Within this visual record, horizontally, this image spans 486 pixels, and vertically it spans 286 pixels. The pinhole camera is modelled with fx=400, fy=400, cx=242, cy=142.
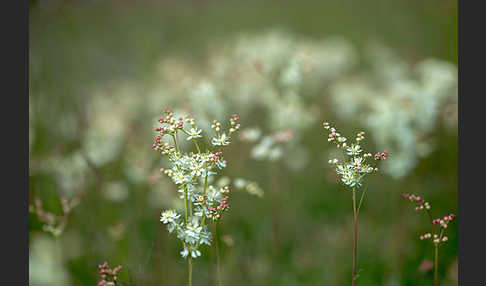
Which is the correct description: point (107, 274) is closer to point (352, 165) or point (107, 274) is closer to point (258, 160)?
point (352, 165)

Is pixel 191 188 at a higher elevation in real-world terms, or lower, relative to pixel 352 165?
lower

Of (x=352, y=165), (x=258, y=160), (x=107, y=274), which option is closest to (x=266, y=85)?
(x=258, y=160)

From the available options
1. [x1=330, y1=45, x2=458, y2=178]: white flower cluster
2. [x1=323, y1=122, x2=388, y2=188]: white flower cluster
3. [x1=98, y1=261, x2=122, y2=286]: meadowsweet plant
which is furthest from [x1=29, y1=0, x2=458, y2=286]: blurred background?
[x1=323, y1=122, x2=388, y2=188]: white flower cluster

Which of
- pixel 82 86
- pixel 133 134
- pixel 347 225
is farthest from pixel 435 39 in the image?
pixel 82 86

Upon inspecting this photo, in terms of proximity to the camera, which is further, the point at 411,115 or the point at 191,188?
the point at 411,115

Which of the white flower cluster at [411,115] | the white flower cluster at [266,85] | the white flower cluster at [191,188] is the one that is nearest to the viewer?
the white flower cluster at [191,188]

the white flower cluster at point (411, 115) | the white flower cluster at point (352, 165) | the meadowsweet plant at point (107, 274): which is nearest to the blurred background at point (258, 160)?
the white flower cluster at point (411, 115)

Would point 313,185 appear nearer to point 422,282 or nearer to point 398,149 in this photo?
point 398,149

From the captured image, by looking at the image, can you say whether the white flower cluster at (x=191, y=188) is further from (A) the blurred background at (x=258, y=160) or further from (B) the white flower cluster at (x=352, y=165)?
(B) the white flower cluster at (x=352, y=165)

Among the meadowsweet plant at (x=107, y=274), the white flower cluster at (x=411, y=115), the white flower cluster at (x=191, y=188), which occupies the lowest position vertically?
the meadowsweet plant at (x=107, y=274)
